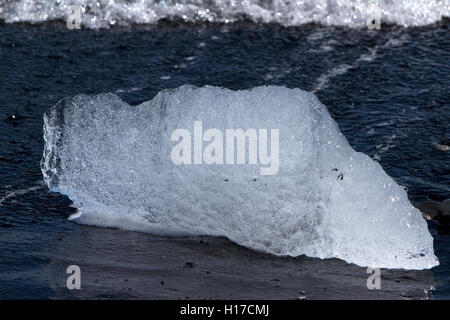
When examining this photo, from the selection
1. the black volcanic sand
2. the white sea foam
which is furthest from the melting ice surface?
the white sea foam

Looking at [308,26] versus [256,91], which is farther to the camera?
[308,26]

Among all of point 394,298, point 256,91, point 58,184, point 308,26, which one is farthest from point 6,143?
point 308,26

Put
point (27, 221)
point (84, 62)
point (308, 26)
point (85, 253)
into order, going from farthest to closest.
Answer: point (308, 26), point (84, 62), point (27, 221), point (85, 253)

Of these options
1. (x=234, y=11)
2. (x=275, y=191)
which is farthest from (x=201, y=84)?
(x=275, y=191)

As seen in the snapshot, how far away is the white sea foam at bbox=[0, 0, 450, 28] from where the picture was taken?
25.0 feet

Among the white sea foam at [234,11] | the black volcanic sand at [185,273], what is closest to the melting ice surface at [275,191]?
the black volcanic sand at [185,273]

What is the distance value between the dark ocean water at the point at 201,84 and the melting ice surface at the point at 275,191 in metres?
0.09

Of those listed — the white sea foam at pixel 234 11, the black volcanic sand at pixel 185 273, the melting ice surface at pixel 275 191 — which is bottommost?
the black volcanic sand at pixel 185 273

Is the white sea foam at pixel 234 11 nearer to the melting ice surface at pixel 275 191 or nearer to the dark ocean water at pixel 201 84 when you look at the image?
the dark ocean water at pixel 201 84

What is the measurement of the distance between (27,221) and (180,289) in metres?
1.14

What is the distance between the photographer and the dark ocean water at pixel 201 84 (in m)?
3.72

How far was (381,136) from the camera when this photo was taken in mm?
5375
